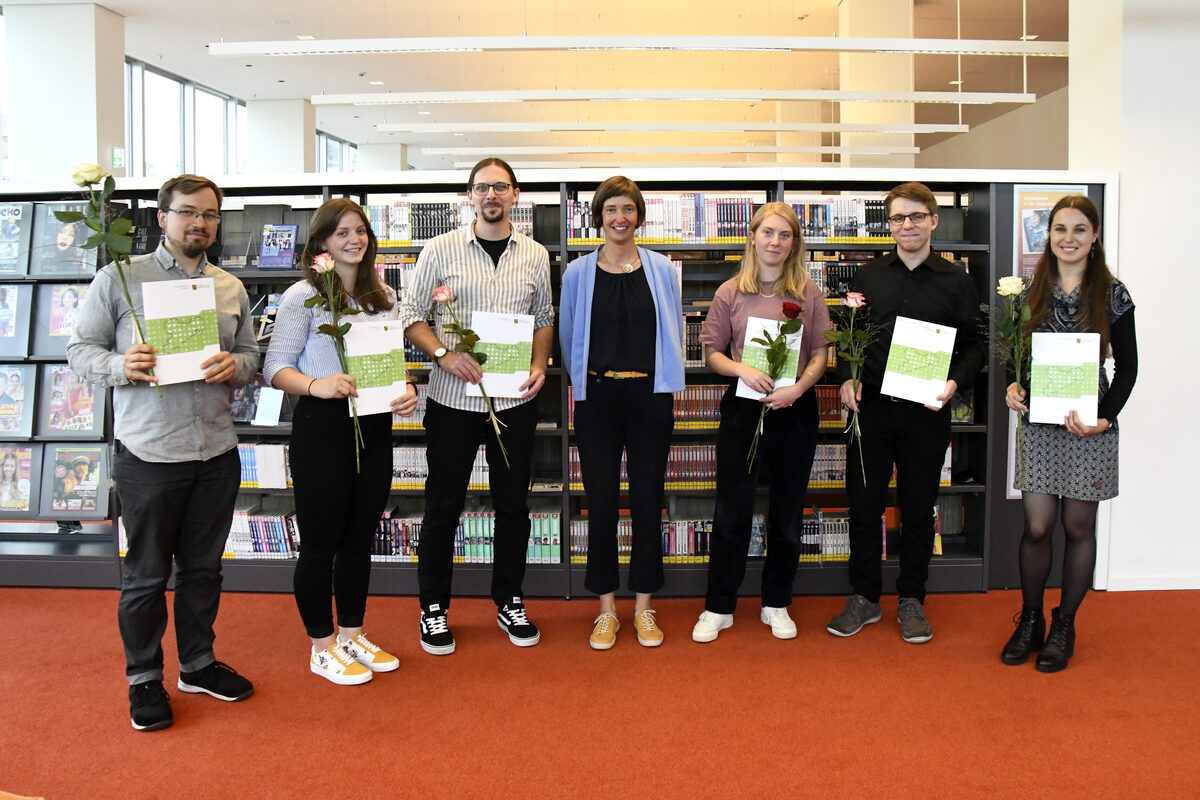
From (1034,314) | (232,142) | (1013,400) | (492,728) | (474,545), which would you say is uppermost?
(232,142)

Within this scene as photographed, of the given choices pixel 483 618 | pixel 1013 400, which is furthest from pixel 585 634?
pixel 1013 400

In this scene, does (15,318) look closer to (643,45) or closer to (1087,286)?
(643,45)

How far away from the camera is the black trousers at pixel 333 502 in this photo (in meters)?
2.89

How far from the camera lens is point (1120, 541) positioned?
4.12 metres

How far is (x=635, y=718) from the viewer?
2762 millimetres

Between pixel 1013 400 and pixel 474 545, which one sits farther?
pixel 474 545

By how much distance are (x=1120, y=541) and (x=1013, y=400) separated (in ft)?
5.04

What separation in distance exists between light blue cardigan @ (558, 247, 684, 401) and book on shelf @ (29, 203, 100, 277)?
8.44 feet

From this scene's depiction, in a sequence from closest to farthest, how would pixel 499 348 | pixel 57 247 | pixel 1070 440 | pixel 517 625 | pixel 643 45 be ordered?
pixel 1070 440
pixel 499 348
pixel 517 625
pixel 57 247
pixel 643 45

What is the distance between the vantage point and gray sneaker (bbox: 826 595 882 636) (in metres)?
3.51

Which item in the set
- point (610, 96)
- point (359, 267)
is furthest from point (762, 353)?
point (610, 96)

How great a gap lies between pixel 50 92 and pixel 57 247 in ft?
20.2

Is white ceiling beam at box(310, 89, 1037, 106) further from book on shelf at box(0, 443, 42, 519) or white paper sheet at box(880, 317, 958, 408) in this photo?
white paper sheet at box(880, 317, 958, 408)

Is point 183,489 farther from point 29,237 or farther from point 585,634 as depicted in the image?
point 29,237
